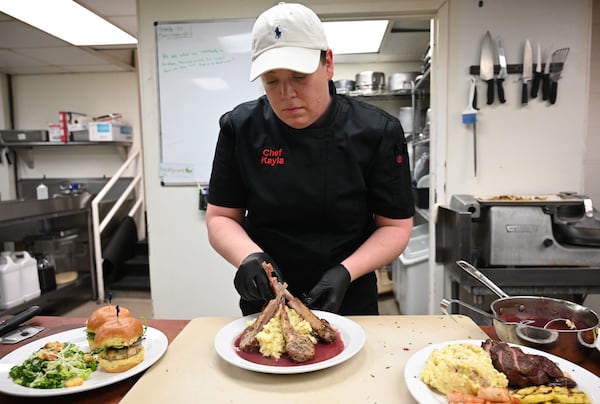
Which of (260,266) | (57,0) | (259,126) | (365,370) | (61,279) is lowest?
(61,279)

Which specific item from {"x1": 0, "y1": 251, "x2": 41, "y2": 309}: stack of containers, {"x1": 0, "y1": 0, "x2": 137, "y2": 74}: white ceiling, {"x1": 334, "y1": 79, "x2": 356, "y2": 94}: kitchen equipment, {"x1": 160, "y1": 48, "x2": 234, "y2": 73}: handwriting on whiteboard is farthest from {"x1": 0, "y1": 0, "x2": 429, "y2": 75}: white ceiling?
{"x1": 0, "y1": 251, "x2": 41, "y2": 309}: stack of containers

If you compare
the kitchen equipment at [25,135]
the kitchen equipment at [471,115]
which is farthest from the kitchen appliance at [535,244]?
the kitchen equipment at [25,135]

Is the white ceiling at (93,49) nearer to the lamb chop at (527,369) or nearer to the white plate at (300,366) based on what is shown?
the white plate at (300,366)

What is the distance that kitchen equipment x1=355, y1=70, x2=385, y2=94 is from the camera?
4180 mm

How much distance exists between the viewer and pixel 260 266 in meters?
1.16

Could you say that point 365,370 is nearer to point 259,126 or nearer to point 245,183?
point 245,183

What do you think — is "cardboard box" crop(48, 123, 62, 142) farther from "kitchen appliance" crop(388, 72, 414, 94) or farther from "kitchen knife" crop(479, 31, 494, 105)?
"kitchen knife" crop(479, 31, 494, 105)

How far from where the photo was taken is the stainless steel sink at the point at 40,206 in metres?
3.51

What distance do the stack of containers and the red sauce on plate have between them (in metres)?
3.44

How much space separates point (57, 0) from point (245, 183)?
301 cm

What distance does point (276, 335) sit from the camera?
1.01 metres

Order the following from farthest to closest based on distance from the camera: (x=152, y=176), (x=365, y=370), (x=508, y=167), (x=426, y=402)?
1. (x=152, y=176)
2. (x=508, y=167)
3. (x=365, y=370)
4. (x=426, y=402)

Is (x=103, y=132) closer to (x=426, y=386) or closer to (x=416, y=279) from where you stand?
(x=416, y=279)

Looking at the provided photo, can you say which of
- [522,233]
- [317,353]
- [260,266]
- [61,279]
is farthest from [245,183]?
[61,279]
